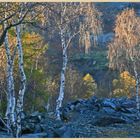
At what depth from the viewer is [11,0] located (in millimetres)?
13055

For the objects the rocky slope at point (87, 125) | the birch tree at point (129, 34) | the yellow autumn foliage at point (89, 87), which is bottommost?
the yellow autumn foliage at point (89, 87)

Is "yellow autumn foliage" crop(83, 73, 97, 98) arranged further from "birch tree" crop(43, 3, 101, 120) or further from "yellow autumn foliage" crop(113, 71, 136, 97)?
"birch tree" crop(43, 3, 101, 120)

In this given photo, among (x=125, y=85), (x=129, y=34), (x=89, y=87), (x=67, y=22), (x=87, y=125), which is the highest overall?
(x=67, y=22)

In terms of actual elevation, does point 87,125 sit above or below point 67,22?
below

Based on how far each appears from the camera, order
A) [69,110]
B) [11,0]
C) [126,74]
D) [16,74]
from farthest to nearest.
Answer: [126,74] < [16,74] < [69,110] < [11,0]

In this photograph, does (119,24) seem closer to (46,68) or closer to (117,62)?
(117,62)

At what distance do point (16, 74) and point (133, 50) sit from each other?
8215mm

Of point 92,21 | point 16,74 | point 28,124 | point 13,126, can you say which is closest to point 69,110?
point 16,74

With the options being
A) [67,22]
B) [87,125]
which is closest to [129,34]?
[67,22]

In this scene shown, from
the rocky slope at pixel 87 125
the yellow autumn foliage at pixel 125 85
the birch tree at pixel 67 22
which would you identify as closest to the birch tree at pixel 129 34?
the rocky slope at pixel 87 125

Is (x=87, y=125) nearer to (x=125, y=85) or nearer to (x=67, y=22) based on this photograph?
(x=67, y=22)

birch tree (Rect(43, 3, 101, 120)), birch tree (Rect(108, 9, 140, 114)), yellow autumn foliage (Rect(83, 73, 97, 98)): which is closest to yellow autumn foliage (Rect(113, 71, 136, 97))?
yellow autumn foliage (Rect(83, 73, 97, 98))

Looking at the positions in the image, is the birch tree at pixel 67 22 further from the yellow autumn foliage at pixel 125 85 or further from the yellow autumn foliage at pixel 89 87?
the yellow autumn foliage at pixel 125 85

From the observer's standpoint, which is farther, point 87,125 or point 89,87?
point 89,87
